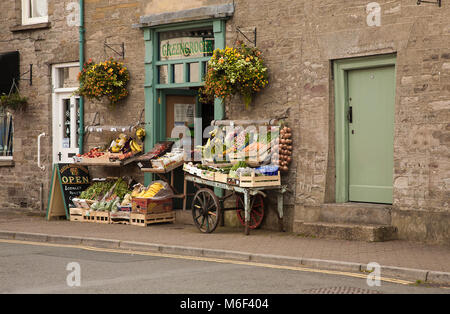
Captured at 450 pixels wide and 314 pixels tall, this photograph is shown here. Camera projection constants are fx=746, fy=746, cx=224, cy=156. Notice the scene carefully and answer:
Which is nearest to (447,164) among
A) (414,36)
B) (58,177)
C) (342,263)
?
(414,36)

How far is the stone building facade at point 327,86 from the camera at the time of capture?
37.8ft

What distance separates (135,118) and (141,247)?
4730 mm

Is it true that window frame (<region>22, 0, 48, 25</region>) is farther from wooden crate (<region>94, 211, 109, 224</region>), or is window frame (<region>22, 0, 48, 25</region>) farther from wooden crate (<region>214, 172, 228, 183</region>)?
wooden crate (<region>214, 172, 228, 183</region>)

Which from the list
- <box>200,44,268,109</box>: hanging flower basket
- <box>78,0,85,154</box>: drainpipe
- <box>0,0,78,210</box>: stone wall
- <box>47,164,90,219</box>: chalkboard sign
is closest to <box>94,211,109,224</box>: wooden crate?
<box>47,164,90,219</box>: chalkboard sign

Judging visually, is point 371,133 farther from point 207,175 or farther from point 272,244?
point 207,175

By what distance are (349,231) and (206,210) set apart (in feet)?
8.50

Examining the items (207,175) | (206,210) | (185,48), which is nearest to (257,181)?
(207,175)

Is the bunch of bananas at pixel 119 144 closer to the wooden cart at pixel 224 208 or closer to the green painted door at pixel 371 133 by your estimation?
the wooden cart at pixel 224 208

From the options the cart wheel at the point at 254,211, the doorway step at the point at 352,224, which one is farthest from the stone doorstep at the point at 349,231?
the cart wheel at the point at 254,211

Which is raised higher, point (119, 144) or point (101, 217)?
point (119, 144)

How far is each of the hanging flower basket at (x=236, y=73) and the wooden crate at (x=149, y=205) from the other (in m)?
2.41

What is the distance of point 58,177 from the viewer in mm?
15477

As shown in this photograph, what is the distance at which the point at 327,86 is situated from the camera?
12836 mm

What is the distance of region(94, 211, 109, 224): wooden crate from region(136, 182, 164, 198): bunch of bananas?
0.85 m
